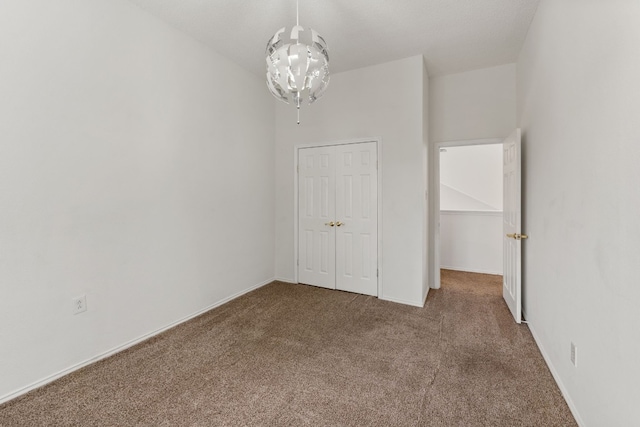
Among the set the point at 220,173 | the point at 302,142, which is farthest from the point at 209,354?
the point at 302,142

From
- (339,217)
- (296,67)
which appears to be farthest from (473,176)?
(296,67)

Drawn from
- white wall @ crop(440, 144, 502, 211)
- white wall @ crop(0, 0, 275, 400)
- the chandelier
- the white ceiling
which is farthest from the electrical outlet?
white wall @ crop(440, 144, 502, 211)

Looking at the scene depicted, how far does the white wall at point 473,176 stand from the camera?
523cm

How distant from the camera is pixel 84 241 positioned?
2203mm

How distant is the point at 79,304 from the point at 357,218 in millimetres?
2946

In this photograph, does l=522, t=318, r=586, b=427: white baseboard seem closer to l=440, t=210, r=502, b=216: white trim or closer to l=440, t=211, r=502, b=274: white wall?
l=440, t=211, r=502, b=274: white wall

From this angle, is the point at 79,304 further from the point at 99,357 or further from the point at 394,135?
the point at 394,135

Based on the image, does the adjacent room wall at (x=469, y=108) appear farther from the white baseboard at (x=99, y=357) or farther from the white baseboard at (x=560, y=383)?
the white baseboard at (x=99, y=357)

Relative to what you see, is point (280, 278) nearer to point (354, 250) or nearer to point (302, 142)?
point (354, 250)

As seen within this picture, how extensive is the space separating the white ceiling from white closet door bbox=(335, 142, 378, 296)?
1194 mm

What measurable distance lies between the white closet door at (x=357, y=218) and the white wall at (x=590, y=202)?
1.74 meters

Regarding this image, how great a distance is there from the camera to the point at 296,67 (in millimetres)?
1771

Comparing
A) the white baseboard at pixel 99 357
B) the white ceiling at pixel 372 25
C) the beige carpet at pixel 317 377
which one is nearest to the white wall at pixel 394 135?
the white ceiling at pixel 372 25

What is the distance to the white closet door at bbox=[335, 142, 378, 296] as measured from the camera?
3760 millimetres
